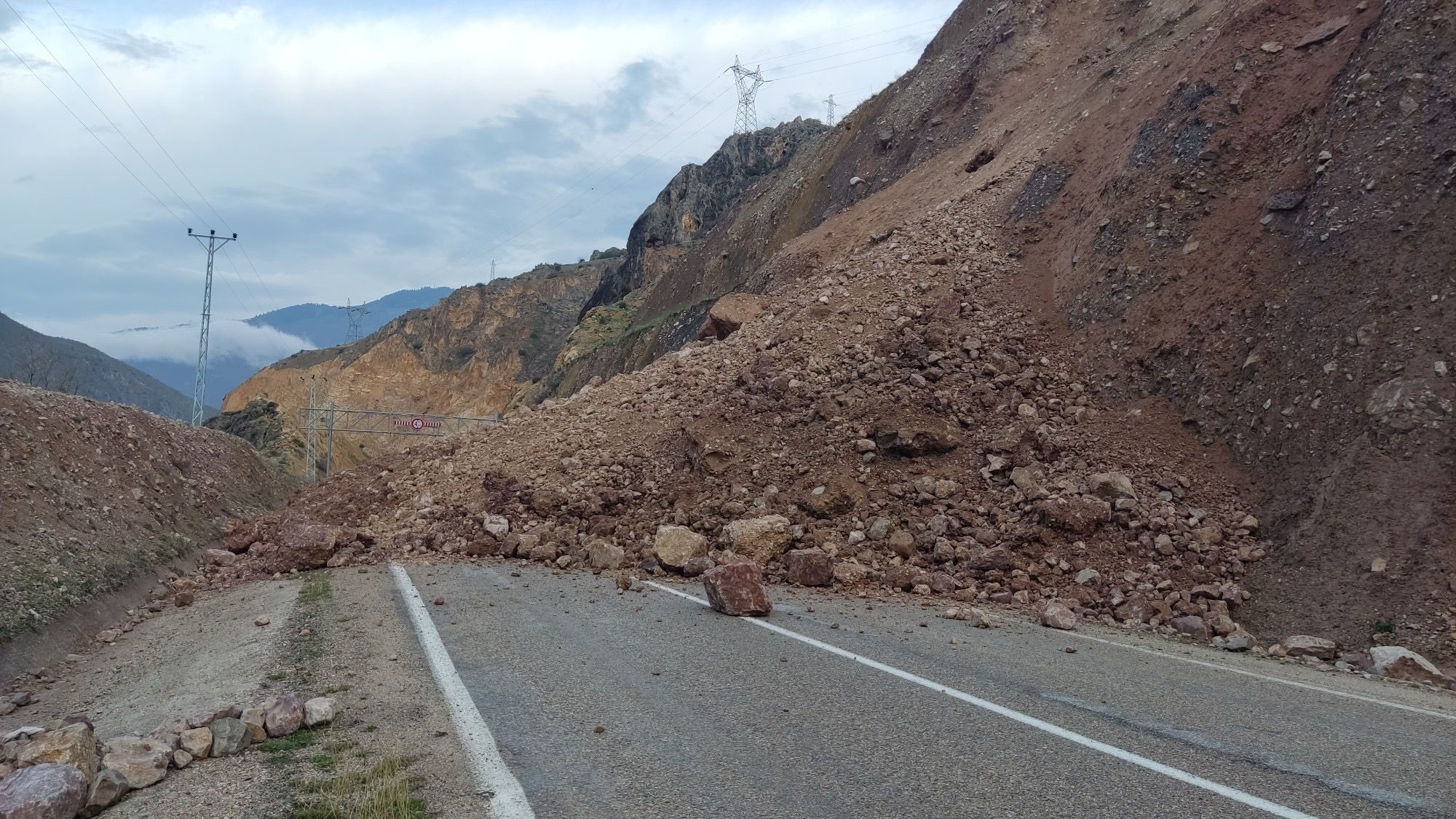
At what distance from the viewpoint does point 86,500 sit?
1324 centimetres

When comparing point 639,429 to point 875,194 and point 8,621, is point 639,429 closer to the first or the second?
point 8,621

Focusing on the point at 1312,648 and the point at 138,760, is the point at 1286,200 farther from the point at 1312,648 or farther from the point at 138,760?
the point at 138,760

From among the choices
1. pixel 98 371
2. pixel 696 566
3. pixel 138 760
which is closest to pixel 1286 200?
pixel 696 566

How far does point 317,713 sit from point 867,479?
367 inches

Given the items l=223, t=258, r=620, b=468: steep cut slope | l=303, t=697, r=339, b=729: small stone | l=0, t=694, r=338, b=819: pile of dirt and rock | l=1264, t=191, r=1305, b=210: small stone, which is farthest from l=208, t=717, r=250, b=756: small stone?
l=223, t=258, r=620, b=468: steep cut slope

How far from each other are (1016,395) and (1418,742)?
9.40 meters

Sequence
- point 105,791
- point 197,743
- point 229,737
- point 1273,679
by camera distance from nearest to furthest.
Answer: point 105,791
point 197,743
point 229,737
point 1273,679

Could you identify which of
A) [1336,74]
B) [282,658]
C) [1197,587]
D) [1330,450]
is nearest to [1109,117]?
[1336,74]

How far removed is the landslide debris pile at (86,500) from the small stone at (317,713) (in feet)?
19.1

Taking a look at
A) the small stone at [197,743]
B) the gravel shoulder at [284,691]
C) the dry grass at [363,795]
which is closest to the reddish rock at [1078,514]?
the gravel shoulder at [284,691]

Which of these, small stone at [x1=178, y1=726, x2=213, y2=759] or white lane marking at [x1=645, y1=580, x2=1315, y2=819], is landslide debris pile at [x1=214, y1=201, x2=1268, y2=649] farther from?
small stone at [x1=178, y1=726, x2=213, y2=759]

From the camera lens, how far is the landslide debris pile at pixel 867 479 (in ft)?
36.0

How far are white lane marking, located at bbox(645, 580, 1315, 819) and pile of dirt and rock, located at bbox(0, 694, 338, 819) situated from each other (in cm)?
375

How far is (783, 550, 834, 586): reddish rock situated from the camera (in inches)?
446
